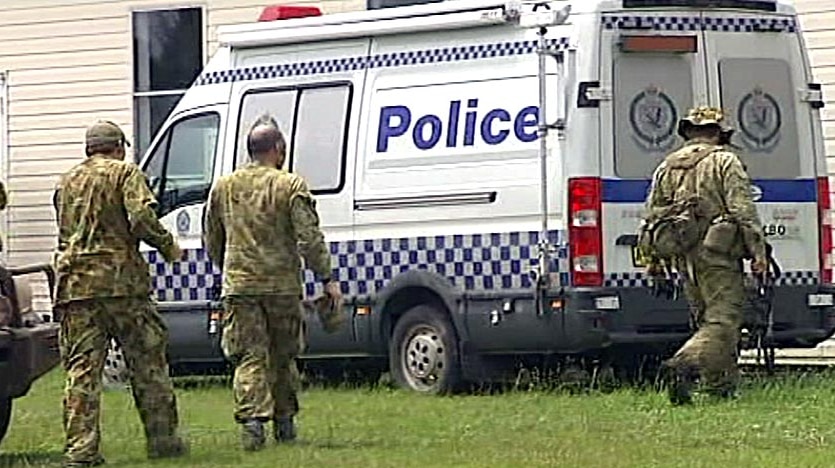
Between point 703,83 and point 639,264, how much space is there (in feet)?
4.23

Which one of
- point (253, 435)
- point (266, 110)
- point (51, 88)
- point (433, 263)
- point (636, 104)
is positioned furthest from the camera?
point (51, 88)

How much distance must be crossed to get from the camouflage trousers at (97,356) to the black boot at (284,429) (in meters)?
0.77

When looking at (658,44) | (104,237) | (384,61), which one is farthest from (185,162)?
(104,237)

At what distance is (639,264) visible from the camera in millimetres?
14812

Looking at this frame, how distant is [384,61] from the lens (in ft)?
52.6

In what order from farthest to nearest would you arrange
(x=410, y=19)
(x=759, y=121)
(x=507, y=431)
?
(x=410, y=19)
(x=759, y=121)
(x=507, y=431)

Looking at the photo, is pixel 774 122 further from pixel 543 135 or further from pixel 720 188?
pixel 720 188

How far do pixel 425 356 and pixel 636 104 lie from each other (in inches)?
89.2

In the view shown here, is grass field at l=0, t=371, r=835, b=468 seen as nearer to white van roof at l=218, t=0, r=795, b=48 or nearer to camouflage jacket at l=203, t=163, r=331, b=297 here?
camouflage jacket at l=203, t=163, r=331, b=297

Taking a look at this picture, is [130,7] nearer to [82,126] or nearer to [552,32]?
[82,126]

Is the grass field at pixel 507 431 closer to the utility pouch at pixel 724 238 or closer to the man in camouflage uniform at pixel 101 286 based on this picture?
the man in camouflage uniform at pixel 101 286

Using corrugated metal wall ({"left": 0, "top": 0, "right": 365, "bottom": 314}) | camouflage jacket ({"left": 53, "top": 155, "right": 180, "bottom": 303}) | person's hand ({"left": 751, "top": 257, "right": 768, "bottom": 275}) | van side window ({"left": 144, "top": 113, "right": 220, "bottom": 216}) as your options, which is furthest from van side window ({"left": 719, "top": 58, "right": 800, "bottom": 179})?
corrugated metal wall ({"left": 0, "top": 0, "right": 365, "bottom": 314})

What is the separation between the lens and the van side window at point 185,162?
17.0m

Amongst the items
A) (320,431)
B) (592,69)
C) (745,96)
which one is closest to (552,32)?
(592,69)
